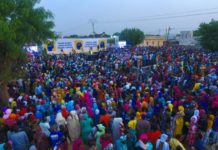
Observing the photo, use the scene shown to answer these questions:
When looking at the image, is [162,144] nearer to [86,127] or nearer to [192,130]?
[192,130]

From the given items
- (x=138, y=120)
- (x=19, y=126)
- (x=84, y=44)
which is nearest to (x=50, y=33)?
(x=19, y=126)

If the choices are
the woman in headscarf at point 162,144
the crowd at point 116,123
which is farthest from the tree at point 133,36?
the woman in headscarf at point 162,144

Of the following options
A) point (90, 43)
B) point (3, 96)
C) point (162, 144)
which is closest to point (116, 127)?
point (162, 144)

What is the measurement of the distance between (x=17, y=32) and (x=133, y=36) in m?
76.1

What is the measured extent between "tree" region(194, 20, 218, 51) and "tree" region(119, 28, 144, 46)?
4005cm

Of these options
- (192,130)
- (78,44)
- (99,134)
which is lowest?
(192,130)

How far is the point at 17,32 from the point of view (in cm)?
1317

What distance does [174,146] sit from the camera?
23.5 ft

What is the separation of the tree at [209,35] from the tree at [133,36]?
40049 millimetres

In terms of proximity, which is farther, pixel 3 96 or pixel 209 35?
pixel 209 35

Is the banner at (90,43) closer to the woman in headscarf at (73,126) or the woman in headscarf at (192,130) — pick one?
the woman in headscarf at (73,126)

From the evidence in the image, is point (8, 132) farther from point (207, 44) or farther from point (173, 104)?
point (207, 44)

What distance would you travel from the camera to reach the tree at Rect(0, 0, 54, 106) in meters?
12.8

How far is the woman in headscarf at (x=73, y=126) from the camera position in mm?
9602
